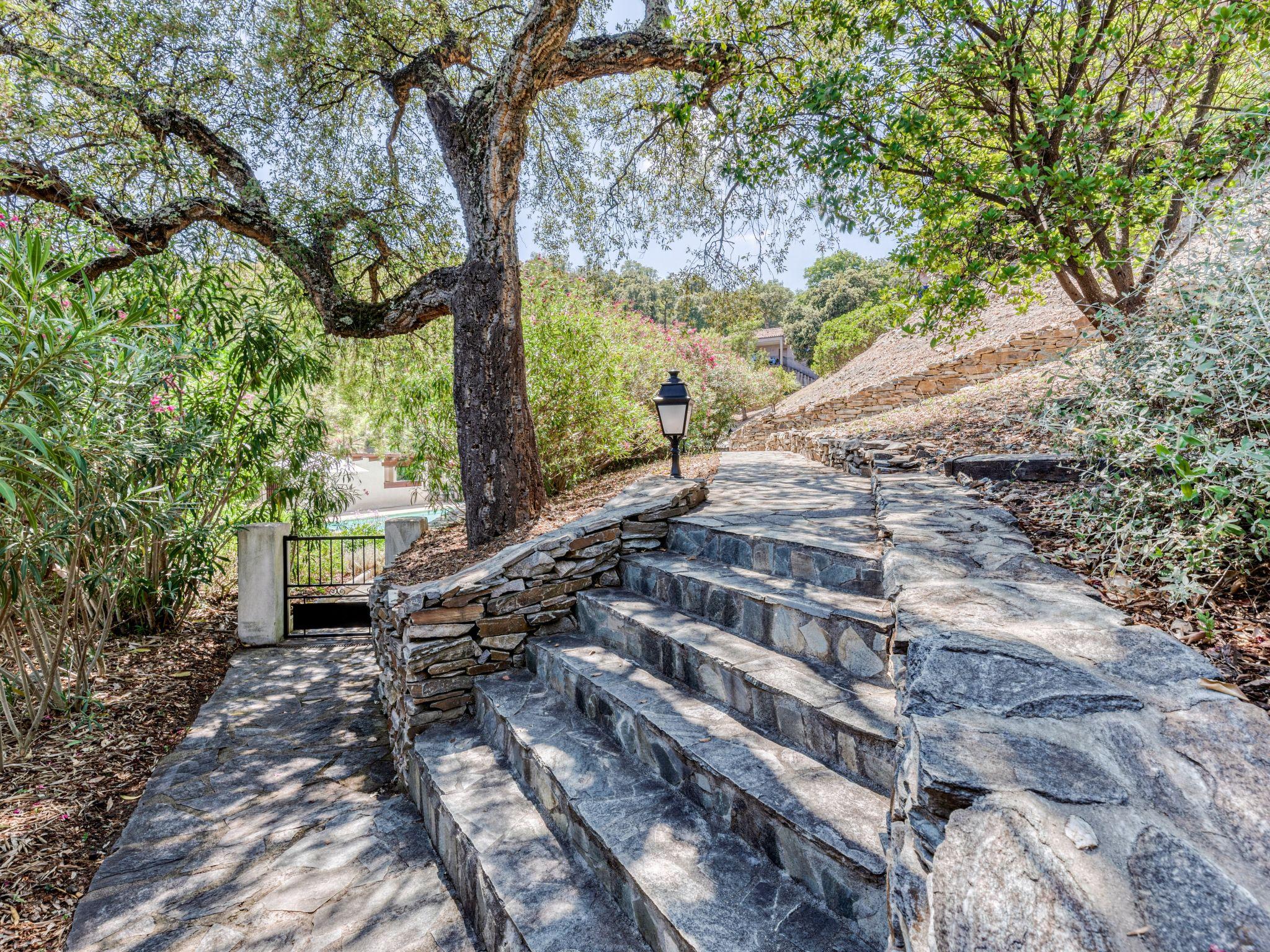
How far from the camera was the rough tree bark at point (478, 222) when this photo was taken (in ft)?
15.0

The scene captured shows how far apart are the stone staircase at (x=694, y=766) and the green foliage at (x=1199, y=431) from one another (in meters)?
0.80

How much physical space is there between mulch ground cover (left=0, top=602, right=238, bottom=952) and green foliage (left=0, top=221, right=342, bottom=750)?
7.0 inches

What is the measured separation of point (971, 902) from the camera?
822 millimetres

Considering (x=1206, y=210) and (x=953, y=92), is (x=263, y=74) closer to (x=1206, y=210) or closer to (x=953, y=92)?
(x=953, y=92)

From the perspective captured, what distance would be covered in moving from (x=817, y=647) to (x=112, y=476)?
3.90 m

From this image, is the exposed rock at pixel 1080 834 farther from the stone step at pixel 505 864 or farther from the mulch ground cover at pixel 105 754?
the mulch ground cover at pixel 105 754

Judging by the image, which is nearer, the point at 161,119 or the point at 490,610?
the point at 490,610

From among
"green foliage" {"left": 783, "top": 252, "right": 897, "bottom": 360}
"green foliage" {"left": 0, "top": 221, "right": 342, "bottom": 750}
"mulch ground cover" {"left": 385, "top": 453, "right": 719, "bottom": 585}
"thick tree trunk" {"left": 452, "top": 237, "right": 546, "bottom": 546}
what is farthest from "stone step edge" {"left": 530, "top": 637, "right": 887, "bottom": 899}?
"green foliage" {"left": 783, "top": 252, "right": 897, "bottom": 360}

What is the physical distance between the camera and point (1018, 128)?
3803mm

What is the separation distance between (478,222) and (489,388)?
133cm

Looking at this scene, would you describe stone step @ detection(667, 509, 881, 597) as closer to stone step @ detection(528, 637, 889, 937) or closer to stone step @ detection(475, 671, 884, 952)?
stone step @ detection(528, 637, 889, 937)

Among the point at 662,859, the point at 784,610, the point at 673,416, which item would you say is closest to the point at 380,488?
the point at 673,416

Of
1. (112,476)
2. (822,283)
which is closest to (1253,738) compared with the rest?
(112,476)

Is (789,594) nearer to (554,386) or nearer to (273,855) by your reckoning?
(273,855)
